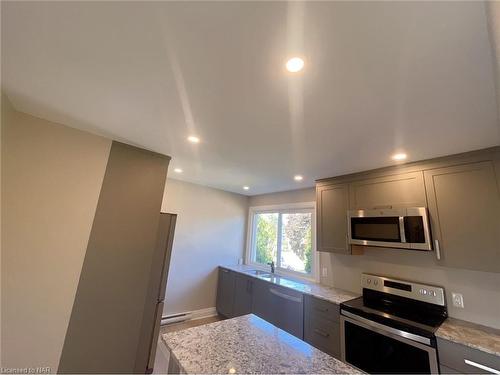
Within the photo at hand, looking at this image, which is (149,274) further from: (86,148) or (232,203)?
(232,203)

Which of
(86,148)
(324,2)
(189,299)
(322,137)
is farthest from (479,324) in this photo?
(86,148)

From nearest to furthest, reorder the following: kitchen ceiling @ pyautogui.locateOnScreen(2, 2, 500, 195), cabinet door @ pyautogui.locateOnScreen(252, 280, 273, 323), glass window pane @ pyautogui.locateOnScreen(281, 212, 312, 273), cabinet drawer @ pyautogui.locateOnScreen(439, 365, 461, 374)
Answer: kitchen ceiling @ pyautogui.locateOnScreen(2, 2, 500, 195) → cabinet drawer @ pyautogui.locateOnScreen(439, 365, 461, 374) → cabinet door @ pyautogui.locateOnScreen(252, 280, 273, 323) → glass window pane @ pyautogui.locateOnScreen(281, 212, 312, 273)

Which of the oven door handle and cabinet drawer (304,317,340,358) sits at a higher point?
the oven door handle

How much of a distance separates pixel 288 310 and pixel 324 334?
53cm

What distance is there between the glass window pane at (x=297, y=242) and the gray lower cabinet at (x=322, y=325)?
0.94 m

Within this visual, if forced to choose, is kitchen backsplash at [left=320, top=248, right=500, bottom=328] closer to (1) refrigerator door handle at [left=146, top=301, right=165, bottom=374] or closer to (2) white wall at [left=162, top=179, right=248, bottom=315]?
(2) white wall at [left=162, top=179, right=248, bottom=315]

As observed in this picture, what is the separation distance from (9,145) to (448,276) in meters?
4.11

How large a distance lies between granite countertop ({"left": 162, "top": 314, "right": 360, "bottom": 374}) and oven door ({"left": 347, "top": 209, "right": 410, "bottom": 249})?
57.9 inches

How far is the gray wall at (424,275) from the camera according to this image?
1824mm

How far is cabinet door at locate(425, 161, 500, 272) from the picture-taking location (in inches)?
67.2

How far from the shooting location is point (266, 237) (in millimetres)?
4277

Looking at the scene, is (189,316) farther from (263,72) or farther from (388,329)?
(263,72)

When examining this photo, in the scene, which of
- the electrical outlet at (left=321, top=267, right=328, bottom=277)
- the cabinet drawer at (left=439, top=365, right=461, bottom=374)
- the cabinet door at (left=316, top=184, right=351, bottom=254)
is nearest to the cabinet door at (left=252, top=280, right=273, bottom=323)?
the electrical outlet at (left=321, top=267, right=328, bottom=277)

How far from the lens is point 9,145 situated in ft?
5.47
